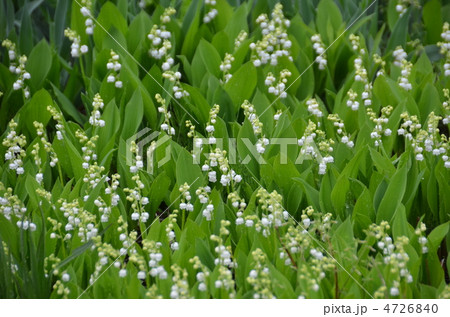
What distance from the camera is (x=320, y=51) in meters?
3.21

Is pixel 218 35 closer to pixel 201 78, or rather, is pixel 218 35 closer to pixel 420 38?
pixel 201 78

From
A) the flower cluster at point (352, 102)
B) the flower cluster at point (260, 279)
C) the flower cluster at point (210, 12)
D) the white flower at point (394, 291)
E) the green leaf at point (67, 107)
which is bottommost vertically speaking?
the white flower at point (394, 291)

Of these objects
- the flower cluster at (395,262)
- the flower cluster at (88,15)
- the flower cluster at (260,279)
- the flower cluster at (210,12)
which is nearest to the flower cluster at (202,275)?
the flower cluster at (260,279)

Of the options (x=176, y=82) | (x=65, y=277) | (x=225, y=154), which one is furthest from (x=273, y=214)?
(x=176, y=82)

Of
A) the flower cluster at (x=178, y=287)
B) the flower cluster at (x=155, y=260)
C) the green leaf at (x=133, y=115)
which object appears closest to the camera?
the flower cluster at (x=178, y=287)

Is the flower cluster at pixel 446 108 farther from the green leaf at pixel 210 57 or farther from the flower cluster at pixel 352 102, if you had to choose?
the green leaf at pixel 210 57

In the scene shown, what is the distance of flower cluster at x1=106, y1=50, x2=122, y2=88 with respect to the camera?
116 inches

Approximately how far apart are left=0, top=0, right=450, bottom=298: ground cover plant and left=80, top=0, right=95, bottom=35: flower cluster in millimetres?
15

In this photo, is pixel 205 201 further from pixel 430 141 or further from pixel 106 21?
pixel 106 21

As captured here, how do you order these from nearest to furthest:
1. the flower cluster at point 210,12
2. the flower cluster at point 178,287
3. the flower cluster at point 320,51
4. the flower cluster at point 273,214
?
1. the flower cluster at point 178,287
2. the flower cluster at point 273,214
3. the flower cluster at point 320,51
4. the flower cluster at point 210,12

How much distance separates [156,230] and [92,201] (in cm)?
26

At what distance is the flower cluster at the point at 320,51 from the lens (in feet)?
10.6

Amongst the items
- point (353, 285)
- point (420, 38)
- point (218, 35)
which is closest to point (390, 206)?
point (353, 285)

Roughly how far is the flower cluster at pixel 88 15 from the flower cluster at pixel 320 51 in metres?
1.02
